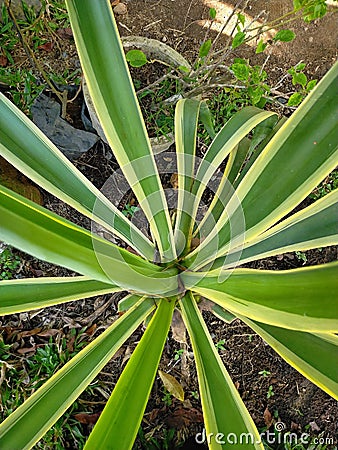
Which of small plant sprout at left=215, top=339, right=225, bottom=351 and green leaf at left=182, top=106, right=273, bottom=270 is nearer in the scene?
green leaf at left=182, top=106, right=273, bottom=270

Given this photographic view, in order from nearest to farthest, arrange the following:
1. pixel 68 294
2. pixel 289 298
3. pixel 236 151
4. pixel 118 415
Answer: pixel 289 298 → pixel 118 415 → pixel 68 294 → pixel 236 151

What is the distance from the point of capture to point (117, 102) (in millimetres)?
807

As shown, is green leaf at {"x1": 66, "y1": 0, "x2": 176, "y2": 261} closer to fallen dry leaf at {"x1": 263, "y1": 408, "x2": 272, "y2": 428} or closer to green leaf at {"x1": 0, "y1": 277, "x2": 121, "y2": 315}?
green leaf at {"x1": 0, "y1": 277, "x2": 121, "y2": 315}

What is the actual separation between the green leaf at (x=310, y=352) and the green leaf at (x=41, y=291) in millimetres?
290

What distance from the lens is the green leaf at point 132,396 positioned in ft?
1.98

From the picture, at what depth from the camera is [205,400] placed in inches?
28.0

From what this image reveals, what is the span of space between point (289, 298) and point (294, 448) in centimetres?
92

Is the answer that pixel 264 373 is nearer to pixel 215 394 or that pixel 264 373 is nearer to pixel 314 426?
pixel 314 426

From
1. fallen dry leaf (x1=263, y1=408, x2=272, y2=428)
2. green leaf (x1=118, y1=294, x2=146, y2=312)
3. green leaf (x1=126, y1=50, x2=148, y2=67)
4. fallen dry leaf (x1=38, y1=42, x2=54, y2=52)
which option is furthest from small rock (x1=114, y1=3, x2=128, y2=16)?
fallen dry leaf (x1=263, y1=408, x2=272, y2=428)

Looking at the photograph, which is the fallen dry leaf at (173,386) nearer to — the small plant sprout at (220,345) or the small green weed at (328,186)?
the small plant sprout at (220,345)

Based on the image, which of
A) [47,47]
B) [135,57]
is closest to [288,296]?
[135,57]

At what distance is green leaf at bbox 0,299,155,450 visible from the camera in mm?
692

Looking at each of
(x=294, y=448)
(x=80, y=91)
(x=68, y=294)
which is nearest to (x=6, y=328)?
(x=68, y=294)

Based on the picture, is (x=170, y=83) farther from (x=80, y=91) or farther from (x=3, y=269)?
(x=3, y=269)
